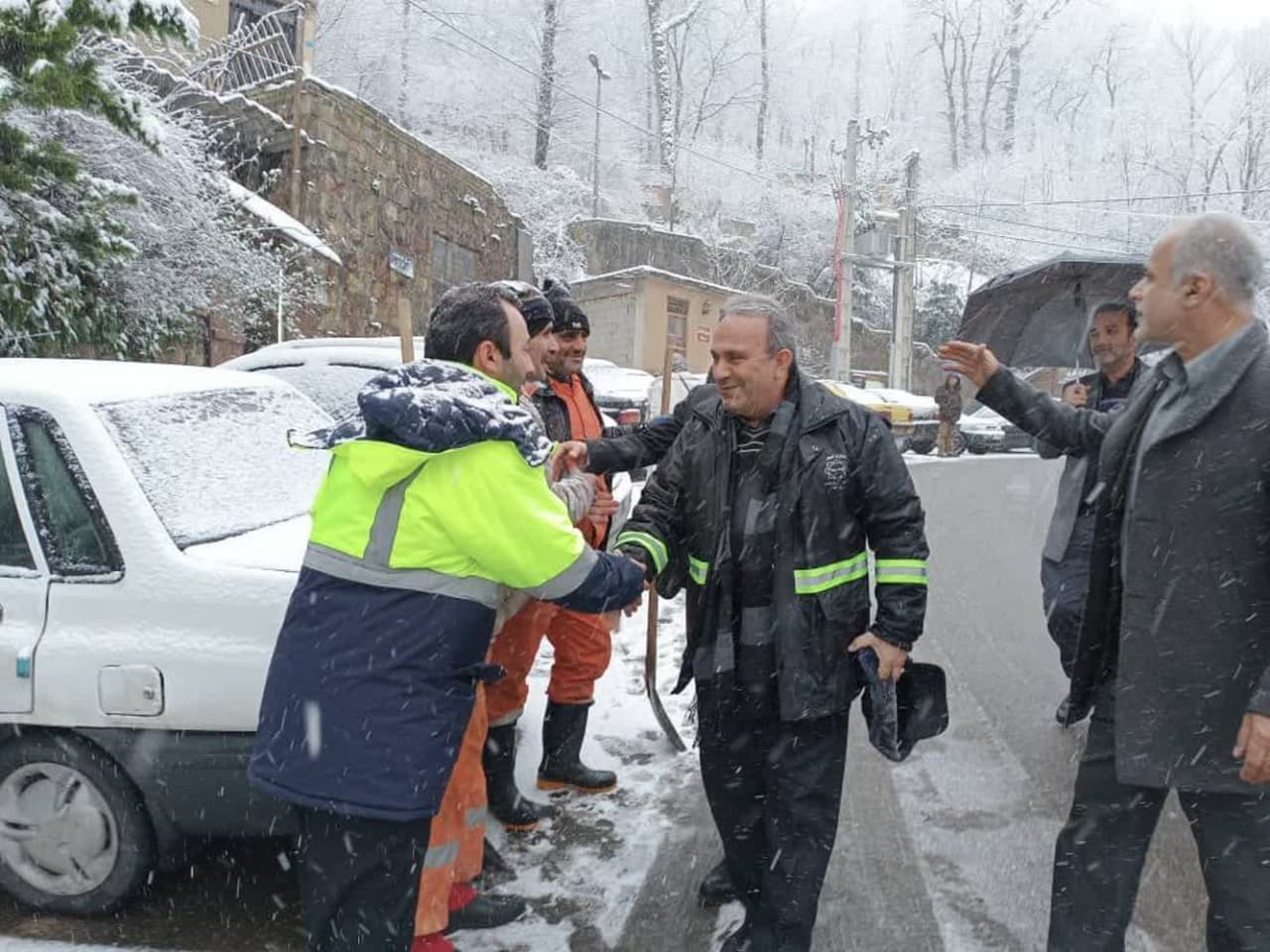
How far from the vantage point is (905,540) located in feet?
8.96

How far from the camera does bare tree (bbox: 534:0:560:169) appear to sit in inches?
1841

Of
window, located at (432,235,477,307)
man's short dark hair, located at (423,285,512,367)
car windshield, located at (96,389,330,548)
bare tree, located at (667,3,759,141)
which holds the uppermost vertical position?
bare tree, located at (667,3,759,141)

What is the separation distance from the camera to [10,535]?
3143mm

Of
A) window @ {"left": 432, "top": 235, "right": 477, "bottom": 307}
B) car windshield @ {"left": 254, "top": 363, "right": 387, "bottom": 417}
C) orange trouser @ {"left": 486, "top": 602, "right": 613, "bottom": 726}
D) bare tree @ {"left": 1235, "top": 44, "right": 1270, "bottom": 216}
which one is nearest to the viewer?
orange trouser @ {"left": 486, "top": 602, "right": 613, "bottom": 726}

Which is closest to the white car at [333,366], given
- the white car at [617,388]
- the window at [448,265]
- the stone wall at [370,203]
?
the white car at [617,388]

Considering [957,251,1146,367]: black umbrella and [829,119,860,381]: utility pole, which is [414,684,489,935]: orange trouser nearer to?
[957,251,1146,367]: black umbrella

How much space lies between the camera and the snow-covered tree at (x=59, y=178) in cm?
572

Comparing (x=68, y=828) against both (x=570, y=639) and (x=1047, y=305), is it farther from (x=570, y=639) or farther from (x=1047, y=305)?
(x=1047, y=305)

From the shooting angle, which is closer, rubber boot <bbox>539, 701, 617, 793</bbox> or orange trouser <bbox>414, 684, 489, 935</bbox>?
orange trouser <bbox>414, 684, 489, 935</bbox>

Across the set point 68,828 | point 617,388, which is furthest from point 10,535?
point 617,388

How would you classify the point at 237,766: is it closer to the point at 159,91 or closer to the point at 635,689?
the point at 635,689

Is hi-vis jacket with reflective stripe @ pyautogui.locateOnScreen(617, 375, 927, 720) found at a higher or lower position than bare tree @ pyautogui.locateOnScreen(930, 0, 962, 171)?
lower

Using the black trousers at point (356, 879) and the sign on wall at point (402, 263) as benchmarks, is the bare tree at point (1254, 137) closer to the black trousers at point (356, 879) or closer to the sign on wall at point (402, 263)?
the sign on wall at point (402, 263)

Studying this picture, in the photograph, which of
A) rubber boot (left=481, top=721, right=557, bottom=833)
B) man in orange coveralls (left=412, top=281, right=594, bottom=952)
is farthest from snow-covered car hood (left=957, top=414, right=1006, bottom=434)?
man in orange coveralls (left=412, top=281, right=594, bottom=952)
